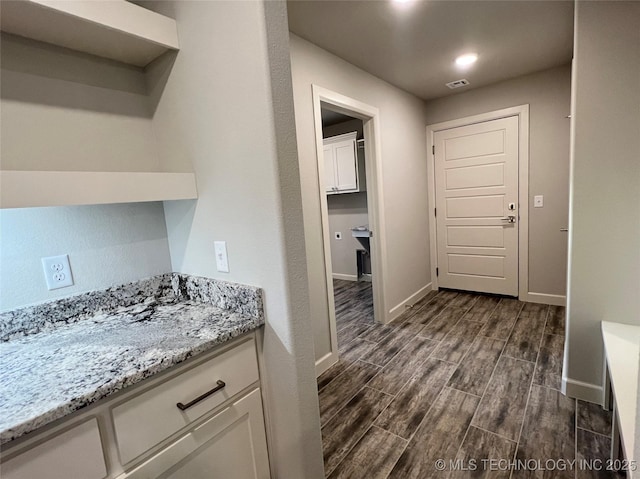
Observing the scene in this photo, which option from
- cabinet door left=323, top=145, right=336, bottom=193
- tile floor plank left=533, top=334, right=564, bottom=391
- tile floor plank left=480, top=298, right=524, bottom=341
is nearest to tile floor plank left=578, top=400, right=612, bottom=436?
tile floor plank left=533, top=334, right=564, bottom=391

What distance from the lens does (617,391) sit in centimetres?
131

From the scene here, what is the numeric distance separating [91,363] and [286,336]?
56 centimetres

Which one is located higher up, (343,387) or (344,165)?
(344,165)

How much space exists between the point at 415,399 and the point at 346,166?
3.08 metres

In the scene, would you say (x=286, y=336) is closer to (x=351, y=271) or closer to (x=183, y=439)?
(x=183, y=439)

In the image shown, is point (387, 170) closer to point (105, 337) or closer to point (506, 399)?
point (506, 399)

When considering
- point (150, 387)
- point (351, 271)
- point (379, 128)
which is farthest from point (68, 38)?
point (351, 271)

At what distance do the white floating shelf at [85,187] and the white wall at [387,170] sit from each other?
41.8 inches

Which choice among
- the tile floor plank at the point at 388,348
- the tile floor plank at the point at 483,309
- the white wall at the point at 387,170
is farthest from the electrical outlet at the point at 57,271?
the tile floor plank at the point at 483,309

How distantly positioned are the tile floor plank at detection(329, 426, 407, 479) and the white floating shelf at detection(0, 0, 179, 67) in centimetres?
200

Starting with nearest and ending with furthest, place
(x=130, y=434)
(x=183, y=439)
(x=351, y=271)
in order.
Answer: (x=130, y=434) < (x=183, y=439) < (x=351, y=271)

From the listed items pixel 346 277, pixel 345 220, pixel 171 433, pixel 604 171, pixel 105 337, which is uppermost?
pixel 604 171

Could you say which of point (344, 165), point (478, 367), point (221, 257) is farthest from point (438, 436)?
point (344, 165)

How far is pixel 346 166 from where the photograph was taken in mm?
4242
